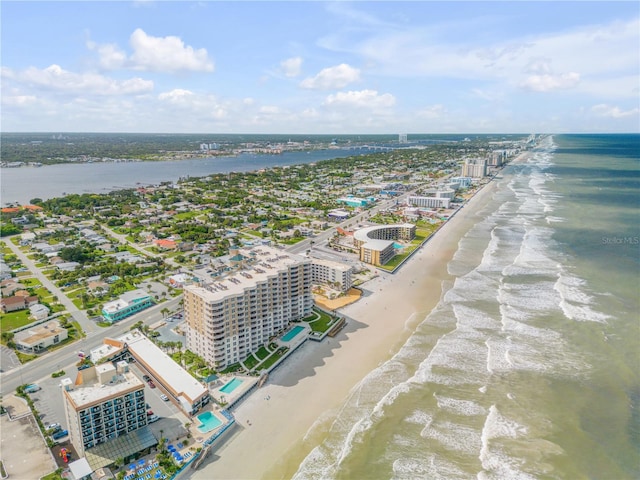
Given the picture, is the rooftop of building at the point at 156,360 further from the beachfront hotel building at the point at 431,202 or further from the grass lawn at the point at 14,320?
the beachfront hotel building at the point at 431,202

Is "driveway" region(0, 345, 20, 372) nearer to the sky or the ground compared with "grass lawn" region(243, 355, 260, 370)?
nearer to the sky

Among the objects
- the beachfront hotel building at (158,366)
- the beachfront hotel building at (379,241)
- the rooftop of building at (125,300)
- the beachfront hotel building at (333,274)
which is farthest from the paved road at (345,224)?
the beachfront hotel building at (158,366)

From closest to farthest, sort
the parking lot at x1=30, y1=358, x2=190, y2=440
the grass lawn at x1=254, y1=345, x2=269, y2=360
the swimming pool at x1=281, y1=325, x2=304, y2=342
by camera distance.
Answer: the parking lot at x1=30, y1=358, x2=190, y2=440
the grass lawn at x1=254, y1=345, x2=269, y2=360
the swimming pool at x1=281, y1=325, x2=304, y2=342

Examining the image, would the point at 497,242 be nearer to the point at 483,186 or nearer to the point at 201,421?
the point at 201,421

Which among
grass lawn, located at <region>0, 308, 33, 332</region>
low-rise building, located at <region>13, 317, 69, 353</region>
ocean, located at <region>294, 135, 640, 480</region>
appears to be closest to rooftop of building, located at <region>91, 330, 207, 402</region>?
low-rise building, located at <region>13, 317, 69, 353</region>

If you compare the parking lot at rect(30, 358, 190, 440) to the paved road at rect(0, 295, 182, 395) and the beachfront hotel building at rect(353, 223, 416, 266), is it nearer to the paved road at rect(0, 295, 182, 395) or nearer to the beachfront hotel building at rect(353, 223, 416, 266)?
the paved road at rect(0, 295, 182, 395)

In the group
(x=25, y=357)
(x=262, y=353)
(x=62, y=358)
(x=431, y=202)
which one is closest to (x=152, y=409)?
(x=262, y=353)
